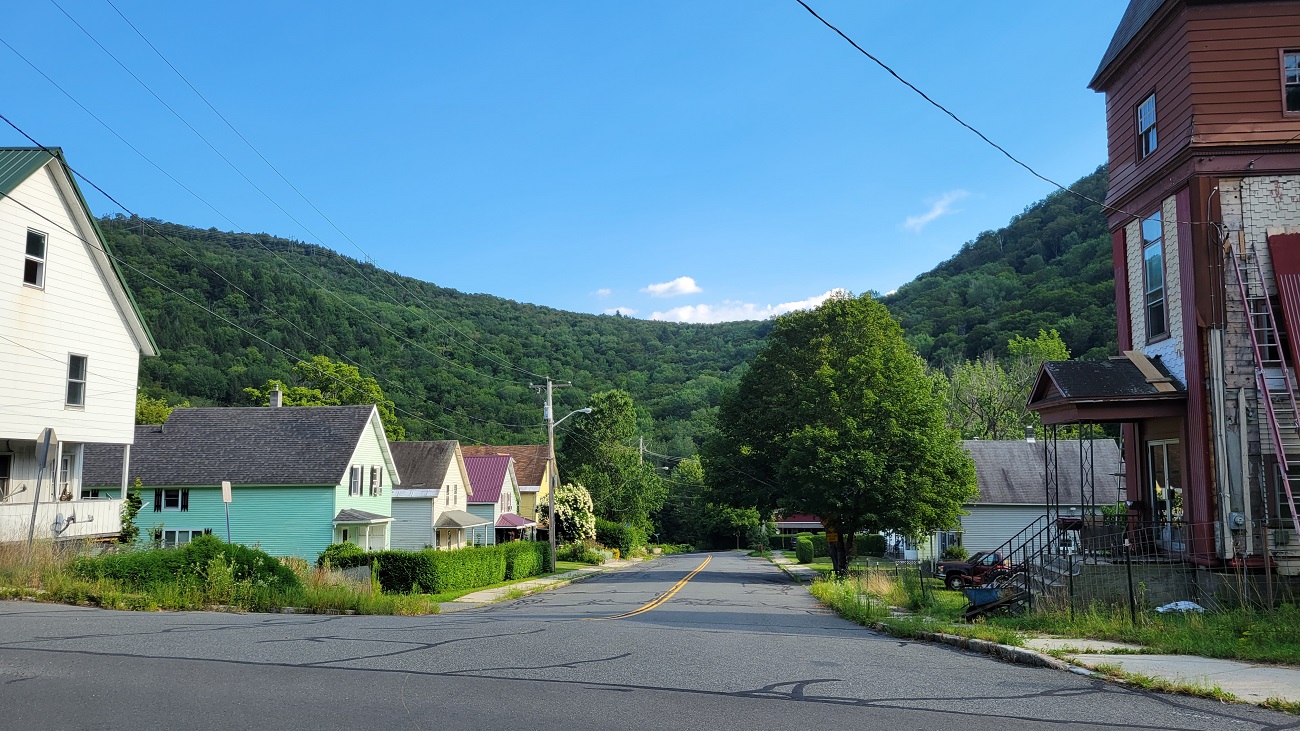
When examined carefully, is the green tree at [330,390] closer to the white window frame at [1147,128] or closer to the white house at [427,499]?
the white house at [427,499]

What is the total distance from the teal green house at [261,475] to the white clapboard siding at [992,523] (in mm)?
30304

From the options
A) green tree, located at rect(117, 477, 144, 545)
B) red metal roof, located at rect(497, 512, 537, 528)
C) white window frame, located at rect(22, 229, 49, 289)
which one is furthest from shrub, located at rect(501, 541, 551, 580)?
white window frame, located at rect(22, 229, 49, 289)

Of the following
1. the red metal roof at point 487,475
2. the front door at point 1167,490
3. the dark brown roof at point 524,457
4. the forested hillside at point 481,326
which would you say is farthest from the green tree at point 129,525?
the dark brown roof at point 524,457

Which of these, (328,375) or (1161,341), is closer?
(1161,341)

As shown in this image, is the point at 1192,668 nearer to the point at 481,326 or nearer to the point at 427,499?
the point at 427,499

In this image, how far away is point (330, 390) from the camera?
63.5 metres

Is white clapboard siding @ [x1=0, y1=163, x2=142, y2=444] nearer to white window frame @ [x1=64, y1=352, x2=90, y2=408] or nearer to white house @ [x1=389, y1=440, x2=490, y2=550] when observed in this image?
white window frame @ [x1=64, y1=352, x2=90, y2=408]

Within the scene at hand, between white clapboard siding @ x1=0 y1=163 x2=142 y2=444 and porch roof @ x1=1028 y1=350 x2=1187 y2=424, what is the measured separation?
81.6 ft

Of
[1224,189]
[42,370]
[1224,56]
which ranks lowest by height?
[42,370]

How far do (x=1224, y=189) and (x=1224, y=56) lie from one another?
8.33 feet

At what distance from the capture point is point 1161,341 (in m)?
19.2

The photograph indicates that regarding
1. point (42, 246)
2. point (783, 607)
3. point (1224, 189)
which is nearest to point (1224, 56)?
point (1224, 189)

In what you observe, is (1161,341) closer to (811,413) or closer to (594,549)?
(811,413)

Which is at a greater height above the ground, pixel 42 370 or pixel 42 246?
pixel 42 246
